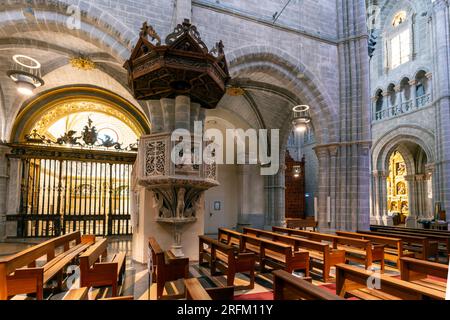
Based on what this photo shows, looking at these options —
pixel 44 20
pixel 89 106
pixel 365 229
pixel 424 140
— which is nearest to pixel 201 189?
pixel 44 20

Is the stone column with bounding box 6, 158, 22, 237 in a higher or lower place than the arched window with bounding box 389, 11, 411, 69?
lower

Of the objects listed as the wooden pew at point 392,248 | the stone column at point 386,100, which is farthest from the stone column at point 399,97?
the wooden pew at point 392,248

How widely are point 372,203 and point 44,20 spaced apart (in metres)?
17.9

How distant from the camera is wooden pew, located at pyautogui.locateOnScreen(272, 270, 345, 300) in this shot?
6.60 feet

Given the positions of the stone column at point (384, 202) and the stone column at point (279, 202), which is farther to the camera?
the stone column at point (384, 202)

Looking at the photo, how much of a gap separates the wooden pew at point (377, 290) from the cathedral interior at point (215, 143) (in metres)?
0.02

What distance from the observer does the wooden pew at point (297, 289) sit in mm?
2013

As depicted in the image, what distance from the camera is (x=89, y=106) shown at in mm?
12305

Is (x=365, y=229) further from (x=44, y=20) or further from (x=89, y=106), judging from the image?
(x=89, y=106)

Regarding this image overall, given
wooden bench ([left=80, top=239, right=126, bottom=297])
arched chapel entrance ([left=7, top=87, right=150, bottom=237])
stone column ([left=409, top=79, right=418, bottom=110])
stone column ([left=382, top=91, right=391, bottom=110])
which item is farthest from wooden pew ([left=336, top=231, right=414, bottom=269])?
stone column ([left=382, top=91, right=391, bottom=110])

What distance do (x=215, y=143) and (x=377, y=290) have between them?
3914mm

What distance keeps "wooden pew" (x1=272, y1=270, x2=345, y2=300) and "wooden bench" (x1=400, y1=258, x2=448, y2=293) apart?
1.82 m

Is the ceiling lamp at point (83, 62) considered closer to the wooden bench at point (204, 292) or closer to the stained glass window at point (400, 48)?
the wooden bench at point (204, 292)

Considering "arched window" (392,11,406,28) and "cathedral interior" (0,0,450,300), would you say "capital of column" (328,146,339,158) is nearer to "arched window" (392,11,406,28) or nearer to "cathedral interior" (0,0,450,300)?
"cathedral interior" (0,0,450,300)
